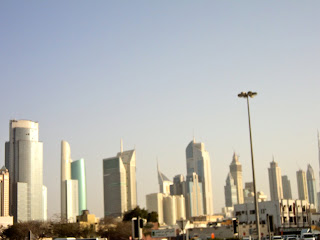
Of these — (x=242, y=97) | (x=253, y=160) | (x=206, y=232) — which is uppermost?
(x=242, y=97)

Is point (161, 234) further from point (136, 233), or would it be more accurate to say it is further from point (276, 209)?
point (276, 209)

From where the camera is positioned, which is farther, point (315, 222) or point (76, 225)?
point (315, 222)

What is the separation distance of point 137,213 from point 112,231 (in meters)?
29.7

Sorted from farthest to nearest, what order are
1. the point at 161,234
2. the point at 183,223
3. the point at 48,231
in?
1. the point at 48,231
2. the point at 161,234
3. the point at 183,223

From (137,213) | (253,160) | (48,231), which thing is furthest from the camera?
(137,213)

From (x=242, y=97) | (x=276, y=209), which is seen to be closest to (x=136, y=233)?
(x=242, y=97)

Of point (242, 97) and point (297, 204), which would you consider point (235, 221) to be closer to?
point (242, 97)

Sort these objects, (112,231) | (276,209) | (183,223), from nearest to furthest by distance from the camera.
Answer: (183,223)
(112,231)
(276,209)

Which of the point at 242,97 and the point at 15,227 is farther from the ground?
the point at 242,97

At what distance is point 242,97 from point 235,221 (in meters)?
10.2

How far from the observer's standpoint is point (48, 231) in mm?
105188

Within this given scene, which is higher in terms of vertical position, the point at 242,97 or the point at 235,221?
the point at 242,97

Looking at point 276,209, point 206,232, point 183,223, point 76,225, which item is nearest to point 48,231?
point 76,225

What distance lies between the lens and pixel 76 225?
110m
